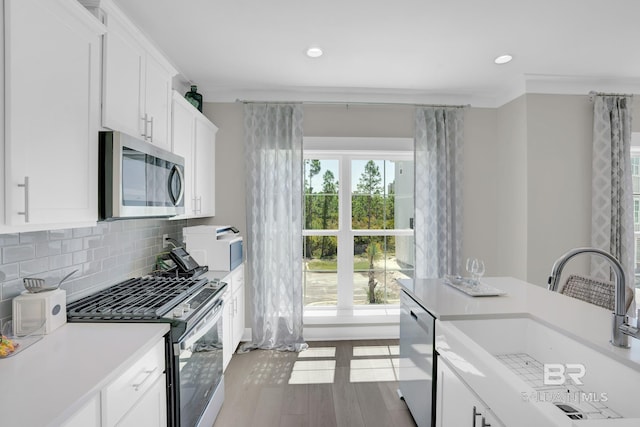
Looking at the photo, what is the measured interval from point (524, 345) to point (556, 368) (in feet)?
0.78

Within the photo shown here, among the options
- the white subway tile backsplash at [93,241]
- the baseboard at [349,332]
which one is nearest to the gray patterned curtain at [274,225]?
the baseboard at [349,332]

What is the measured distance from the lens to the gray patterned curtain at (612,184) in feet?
10.6

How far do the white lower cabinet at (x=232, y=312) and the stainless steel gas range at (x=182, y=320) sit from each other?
38 centimetres

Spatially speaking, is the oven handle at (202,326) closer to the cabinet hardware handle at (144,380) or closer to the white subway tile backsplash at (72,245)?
the cabinet hardware handle at (144,380)

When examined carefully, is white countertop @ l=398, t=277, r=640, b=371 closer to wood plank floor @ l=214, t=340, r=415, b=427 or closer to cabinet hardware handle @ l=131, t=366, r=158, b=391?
wood plank floor @ l=214, t=340, r=415, b=427

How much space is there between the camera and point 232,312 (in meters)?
2.97

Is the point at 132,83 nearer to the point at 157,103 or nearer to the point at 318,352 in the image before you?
the point at 157,103

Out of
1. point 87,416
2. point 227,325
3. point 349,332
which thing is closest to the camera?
point 87,416

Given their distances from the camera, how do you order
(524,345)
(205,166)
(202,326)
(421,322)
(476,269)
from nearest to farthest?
(524,345) → (202,326) → (421,322) → (476,269) → (205,166)

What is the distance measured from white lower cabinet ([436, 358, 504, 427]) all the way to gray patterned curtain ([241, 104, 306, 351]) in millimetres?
1919

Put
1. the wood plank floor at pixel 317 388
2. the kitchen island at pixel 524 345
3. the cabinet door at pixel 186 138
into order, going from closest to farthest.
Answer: the kitchen island at pixel 524 345
the wood plank floor at pixel 317 388
the cabinet door at pixel 186 138

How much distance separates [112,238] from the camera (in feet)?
7.38

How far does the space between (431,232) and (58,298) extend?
3.10 metres

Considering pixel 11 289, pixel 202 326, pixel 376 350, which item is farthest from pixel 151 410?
pixel 376 350
